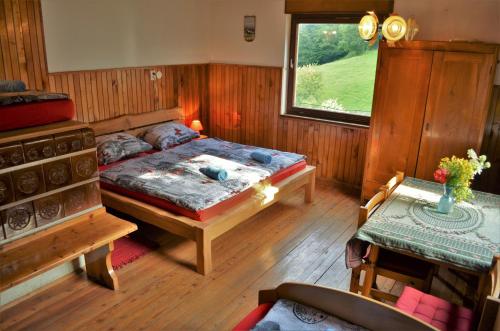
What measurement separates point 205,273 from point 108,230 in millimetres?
877

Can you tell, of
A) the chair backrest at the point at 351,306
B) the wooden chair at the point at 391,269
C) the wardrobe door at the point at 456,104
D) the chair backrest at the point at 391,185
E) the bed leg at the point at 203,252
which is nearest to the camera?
the chair backrest at the point at 351,306

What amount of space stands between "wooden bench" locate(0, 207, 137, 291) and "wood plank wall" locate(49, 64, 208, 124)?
2.04 metres

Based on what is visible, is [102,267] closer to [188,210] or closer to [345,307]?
[188,210]

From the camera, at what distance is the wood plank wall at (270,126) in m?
5.02

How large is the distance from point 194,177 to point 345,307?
2.35m

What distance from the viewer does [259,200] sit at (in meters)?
3.79

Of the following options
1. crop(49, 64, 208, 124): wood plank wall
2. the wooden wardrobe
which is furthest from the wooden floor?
crop(49, 64, 208, 124): wood plank wall

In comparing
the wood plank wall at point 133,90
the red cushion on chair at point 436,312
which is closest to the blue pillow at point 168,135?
the wood plank wall at point 133,90

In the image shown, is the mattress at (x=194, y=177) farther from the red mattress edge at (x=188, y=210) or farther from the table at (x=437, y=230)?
the table at (x=437, y=230)

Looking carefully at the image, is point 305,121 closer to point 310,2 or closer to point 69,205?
point 310,2

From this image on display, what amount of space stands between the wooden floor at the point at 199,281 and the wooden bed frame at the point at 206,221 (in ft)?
0.79

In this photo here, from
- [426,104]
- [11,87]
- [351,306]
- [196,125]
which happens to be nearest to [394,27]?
[426,104]

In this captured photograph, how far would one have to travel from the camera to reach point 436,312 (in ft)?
7.00

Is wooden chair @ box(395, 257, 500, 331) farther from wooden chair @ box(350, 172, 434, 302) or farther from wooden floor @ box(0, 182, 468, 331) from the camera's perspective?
wooden floor @ box(0, 182, 468, 331)
